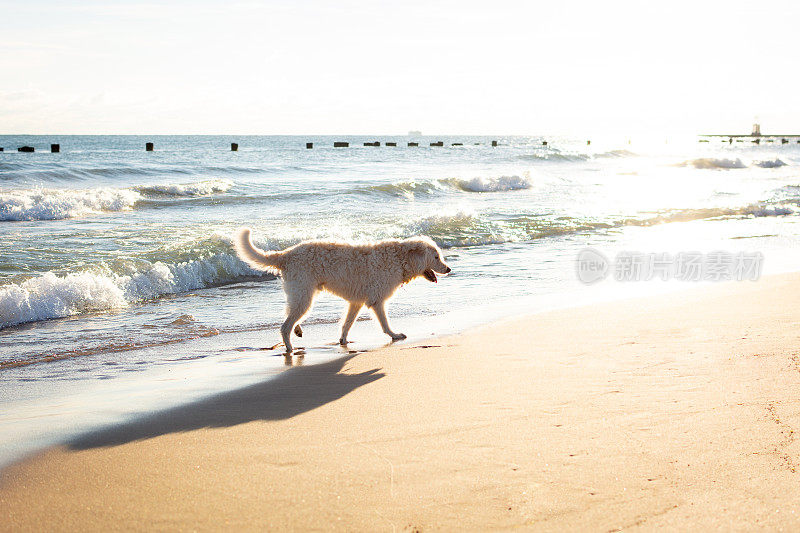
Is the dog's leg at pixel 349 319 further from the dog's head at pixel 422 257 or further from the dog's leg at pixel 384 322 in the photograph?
the dog's head at pixel 422 257

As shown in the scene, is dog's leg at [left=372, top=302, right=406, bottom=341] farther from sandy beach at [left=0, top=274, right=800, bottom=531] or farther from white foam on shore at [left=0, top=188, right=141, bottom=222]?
white foam on shore at [left=0, top=188, right=141, bottom=222]

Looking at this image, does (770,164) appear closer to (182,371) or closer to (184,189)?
(184,189)

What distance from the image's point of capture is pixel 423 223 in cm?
1603

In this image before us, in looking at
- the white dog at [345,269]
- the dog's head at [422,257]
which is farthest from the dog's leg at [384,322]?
the dog's head at [422,257]

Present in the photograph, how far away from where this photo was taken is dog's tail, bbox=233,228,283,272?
6715mm

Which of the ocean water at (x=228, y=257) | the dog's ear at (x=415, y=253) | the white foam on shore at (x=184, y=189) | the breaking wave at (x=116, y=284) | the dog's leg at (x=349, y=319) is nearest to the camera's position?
the ocean water at (x=228, y=257)

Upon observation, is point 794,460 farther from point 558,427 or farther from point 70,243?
point 70,243

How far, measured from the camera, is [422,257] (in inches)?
287

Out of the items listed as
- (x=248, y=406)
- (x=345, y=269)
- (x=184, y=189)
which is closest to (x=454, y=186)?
(x=184, y=189)

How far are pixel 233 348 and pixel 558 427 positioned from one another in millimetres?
3909

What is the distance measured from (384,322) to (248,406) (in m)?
2.57

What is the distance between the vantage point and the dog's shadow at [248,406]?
415 cm

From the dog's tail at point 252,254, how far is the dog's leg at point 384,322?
109cm

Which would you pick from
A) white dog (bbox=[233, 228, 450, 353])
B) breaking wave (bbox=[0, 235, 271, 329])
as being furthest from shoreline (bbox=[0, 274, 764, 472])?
breaking wave (bbox=[0, 235, 271, 329])
